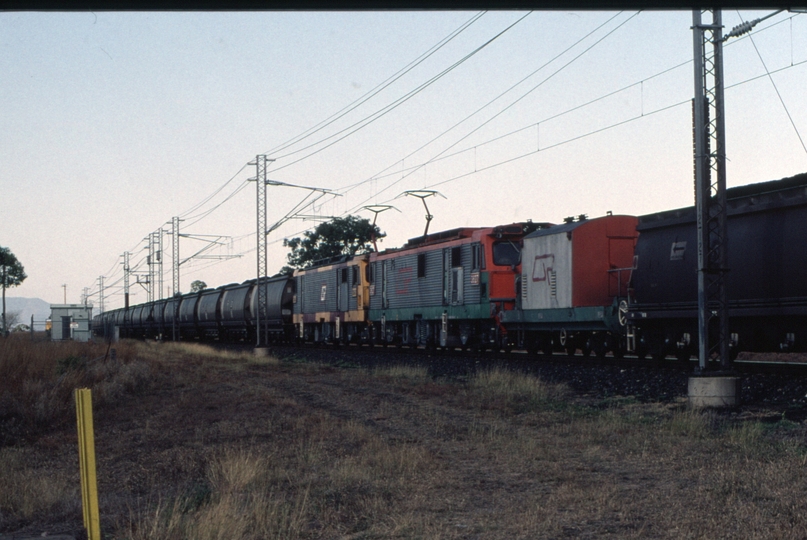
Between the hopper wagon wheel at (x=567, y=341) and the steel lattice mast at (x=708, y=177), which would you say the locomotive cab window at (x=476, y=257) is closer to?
the hopper wagon wheel at (x=567, y=341)

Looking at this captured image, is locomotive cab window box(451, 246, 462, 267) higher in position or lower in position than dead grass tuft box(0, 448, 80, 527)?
higher

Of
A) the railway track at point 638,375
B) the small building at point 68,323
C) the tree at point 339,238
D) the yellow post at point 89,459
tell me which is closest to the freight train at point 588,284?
the railway track at point 638,375

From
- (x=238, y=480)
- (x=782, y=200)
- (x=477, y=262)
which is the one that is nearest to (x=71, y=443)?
(x=238, y=480)

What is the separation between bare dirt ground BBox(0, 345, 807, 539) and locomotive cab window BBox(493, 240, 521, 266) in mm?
9429

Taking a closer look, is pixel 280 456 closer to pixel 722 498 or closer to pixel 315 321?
pixel 722 498

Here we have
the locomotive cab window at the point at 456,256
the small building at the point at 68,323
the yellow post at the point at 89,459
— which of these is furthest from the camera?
the small building at the point at 68,323

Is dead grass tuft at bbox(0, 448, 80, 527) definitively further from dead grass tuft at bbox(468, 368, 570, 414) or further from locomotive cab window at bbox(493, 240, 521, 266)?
locomotive cab window at bbox(493, 240, 521, 266)

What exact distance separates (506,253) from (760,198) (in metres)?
9.51

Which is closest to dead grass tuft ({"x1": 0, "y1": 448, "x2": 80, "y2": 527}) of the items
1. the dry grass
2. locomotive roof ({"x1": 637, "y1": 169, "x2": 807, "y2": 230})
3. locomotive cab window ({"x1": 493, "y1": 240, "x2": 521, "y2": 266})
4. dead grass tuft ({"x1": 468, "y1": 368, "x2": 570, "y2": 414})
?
the dry grass

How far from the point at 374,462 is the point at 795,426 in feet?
18.0

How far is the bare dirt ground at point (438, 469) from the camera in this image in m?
6.81

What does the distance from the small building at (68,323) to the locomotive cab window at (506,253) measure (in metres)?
33.3

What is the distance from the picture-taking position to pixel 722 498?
7289 millimetres

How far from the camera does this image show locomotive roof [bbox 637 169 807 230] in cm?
1591
